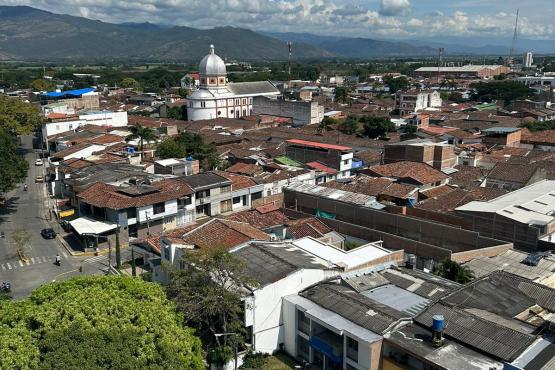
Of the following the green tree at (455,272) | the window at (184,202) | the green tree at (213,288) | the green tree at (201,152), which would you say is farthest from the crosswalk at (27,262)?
the green tree at (455,272)

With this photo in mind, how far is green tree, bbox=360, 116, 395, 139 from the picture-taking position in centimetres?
6706

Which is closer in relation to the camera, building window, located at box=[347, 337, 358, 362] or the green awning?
building window, located at box=[347, 337, 358, 362]

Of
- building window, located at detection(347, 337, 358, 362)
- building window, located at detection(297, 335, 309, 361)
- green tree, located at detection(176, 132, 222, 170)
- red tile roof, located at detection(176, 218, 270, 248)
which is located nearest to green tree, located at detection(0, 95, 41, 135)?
green tree, located at detection(176, 132, 222, 170)

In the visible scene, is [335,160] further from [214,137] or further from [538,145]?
[538,145]

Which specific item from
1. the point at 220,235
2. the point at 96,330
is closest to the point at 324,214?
the point at 220,235

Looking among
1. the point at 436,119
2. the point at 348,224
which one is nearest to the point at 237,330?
the point at 348,224

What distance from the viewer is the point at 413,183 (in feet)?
128

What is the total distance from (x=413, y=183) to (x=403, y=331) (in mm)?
22318

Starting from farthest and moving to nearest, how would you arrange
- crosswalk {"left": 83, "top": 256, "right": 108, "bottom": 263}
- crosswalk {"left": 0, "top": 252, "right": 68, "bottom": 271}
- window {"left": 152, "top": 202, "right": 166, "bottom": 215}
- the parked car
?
the parked car < window {"left": 152, "top": 202, "right": 166, "bottom": 215} < crosswalk {"left": 83, "top": 256, "right": 108, "bottom": 263} < crosswalk {"left": 0, "top": 252, "right": 68, "bottom": 271}

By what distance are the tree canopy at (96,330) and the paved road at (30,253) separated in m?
12.4

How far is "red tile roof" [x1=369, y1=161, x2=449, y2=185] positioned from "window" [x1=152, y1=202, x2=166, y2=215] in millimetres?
18120

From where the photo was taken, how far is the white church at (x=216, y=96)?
285 ft

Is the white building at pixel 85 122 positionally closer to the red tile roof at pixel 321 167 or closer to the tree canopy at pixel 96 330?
the red tile roof at pixel 321 167

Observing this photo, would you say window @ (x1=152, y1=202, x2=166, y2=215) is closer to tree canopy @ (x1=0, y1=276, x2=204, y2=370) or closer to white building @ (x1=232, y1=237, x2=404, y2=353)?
white building @ (x1=232, y1=237, x2=404, y2=353)
